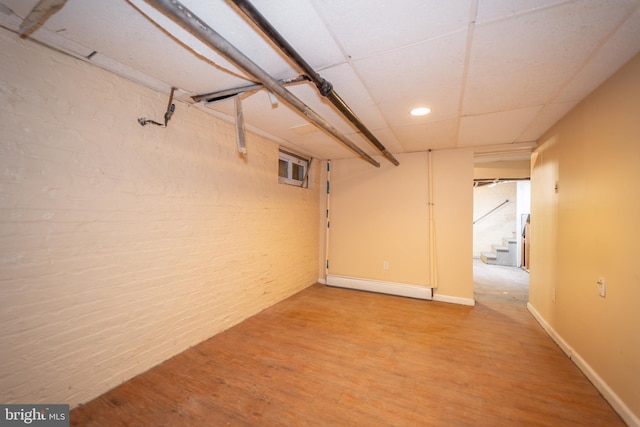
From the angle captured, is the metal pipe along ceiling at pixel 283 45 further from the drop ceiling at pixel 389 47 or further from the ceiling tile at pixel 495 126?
the ceiling tile at pixel 495 126

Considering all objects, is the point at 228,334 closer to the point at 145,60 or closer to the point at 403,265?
the point at 145,60

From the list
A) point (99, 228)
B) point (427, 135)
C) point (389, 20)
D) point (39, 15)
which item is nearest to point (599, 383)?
point (427, 135)

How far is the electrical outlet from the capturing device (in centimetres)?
177

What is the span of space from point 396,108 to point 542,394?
2.55m

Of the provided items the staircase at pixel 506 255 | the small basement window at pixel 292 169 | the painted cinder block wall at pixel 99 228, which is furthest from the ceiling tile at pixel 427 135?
the staircase at pixel 506 255

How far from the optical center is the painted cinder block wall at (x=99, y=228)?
1.38 metres

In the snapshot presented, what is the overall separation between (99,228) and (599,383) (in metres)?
3.78

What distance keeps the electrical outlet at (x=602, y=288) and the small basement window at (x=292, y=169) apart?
11.6ft

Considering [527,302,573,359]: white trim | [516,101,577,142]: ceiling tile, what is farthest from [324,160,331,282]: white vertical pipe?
[527,302,573,359]: white trim

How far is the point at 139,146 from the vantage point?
193 centimetres

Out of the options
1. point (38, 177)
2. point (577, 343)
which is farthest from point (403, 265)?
point (38, 177)

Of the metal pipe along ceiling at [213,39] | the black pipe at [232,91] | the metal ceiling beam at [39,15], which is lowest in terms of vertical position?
the metal pipe along ceiling at [213,39]

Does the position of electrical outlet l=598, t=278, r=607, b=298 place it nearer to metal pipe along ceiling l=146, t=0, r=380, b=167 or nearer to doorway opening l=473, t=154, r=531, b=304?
doorway opening l=473, t=154, r=531, b=304

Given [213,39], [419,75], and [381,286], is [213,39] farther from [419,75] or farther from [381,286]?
[381,286]
